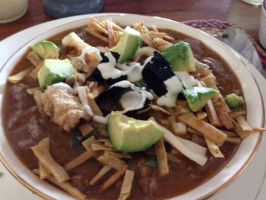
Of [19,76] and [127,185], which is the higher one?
[19,76]

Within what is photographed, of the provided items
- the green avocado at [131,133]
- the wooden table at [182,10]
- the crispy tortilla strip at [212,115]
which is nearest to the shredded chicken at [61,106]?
the green avocado at [131,133]

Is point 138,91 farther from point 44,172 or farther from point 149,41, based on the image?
point 44,172

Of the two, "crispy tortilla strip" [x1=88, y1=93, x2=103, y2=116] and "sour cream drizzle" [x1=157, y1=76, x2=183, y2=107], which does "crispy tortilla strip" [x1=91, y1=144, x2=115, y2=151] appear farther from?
"sour cream drizzle" [x1=157, y1=76, x2=183, y2=107]

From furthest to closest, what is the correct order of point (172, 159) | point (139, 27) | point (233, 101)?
point (139, 27), point (233, 101), point (172, 159)

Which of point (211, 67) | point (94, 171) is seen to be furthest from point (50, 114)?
point (211, 67)

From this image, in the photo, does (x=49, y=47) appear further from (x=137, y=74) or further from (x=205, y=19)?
(x=205, y=19)

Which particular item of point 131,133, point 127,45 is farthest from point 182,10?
point 131,133
